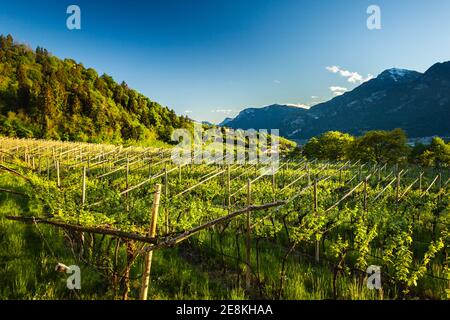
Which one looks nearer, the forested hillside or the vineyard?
the vineyard

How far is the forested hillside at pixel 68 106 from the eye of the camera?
49.9m

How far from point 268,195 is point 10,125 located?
2037 inches

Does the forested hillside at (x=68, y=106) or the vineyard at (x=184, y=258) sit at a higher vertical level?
the forested hillside at (x=68, y=106)

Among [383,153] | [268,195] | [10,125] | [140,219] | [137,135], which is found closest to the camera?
[140,219]

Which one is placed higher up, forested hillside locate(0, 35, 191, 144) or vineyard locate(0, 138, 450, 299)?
forested hillside locate(0, 35, 191, 144)

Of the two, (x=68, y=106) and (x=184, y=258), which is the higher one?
(x=68, y=106)

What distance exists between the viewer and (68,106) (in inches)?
2197

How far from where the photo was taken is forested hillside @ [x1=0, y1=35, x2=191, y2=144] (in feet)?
164

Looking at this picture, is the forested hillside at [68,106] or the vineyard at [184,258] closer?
the vineyard at [184,258]

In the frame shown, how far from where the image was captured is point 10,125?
148 feet

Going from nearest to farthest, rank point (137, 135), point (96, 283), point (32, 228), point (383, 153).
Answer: point (96, 283) < point (32, 228) < point (383, 153) < point (137, 135)
